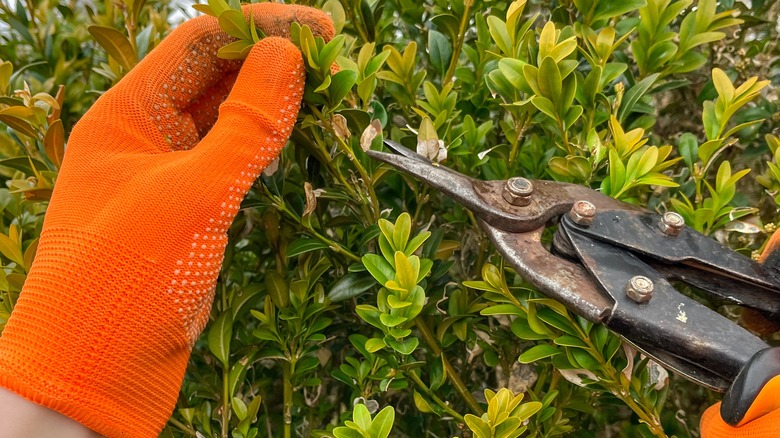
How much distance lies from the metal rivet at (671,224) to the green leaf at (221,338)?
73 cm

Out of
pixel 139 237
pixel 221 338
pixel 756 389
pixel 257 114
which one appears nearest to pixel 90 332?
pixel 139 237

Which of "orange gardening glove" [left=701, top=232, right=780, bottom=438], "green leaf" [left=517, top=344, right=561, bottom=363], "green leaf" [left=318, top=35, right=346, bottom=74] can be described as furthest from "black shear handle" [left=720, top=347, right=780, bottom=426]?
"green leaf" [left=318, top=35, right=346, bottom=74]

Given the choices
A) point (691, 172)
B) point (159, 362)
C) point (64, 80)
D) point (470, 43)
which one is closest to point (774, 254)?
point (691, 172)

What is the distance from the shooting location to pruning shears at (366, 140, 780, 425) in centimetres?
78

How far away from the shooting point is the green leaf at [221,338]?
1.01 metres

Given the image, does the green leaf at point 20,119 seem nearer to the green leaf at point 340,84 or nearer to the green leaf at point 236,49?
the green leaf at point 236,49

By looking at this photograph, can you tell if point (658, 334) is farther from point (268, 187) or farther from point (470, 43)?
point (470, 43)

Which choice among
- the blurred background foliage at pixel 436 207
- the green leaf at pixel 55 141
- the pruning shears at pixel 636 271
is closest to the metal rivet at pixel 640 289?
the pruning shears at pixel 636 271

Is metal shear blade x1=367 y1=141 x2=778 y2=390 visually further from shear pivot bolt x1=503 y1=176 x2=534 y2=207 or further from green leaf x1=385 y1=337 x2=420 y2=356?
green leaf x1=385 y1=337 x2=420 y2=356

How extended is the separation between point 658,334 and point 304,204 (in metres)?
0.59

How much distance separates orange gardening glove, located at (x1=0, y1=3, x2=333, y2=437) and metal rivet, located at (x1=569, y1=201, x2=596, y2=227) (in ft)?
1.47

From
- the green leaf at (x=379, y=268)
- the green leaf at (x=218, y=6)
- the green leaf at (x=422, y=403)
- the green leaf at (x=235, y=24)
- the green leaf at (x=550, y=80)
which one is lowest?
the green leaf at (x=422, y=403)

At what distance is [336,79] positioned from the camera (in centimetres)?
89

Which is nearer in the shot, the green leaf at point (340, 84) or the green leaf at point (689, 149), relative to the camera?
the green leaf at point (340, 84)
